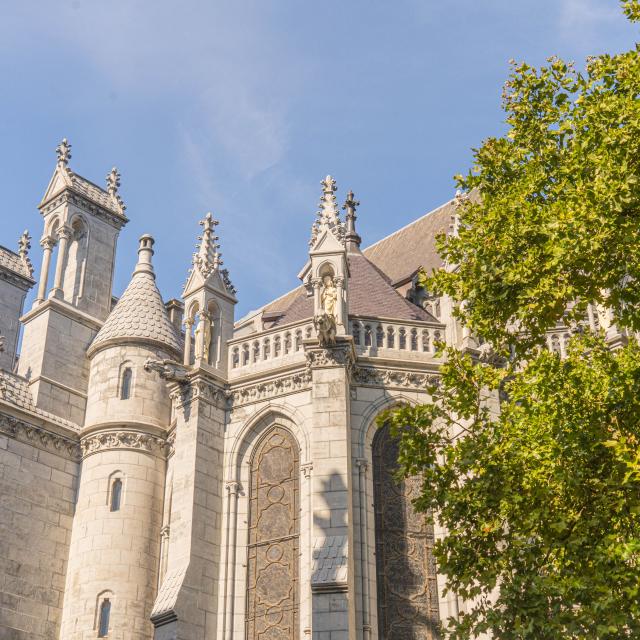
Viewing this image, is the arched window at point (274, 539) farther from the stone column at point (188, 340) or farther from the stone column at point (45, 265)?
the stone column at point (45, 265)

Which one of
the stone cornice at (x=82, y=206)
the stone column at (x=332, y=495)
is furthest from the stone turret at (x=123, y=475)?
the stone column at (x=332, y=495)

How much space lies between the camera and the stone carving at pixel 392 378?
2242 centimetres

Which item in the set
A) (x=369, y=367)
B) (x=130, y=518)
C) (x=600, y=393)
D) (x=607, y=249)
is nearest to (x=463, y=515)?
(x=600, y=393)

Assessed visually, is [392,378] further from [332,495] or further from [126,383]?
[126,383]

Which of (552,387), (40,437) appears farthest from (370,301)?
(552,387)

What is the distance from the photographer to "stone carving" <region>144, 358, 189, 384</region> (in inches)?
890

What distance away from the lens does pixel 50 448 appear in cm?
2523

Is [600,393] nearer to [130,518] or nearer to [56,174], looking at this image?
[130,518]

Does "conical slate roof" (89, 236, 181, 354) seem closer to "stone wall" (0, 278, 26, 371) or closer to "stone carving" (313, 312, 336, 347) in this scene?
"stone wall" (0, 278, 26, 371)

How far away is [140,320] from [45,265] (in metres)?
3.28

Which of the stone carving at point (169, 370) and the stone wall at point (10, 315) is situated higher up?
the stone wall at point (10, 315)

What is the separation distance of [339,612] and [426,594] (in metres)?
2.46

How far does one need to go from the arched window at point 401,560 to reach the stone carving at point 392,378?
1.20 meters

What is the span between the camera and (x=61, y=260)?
92.4 ft
